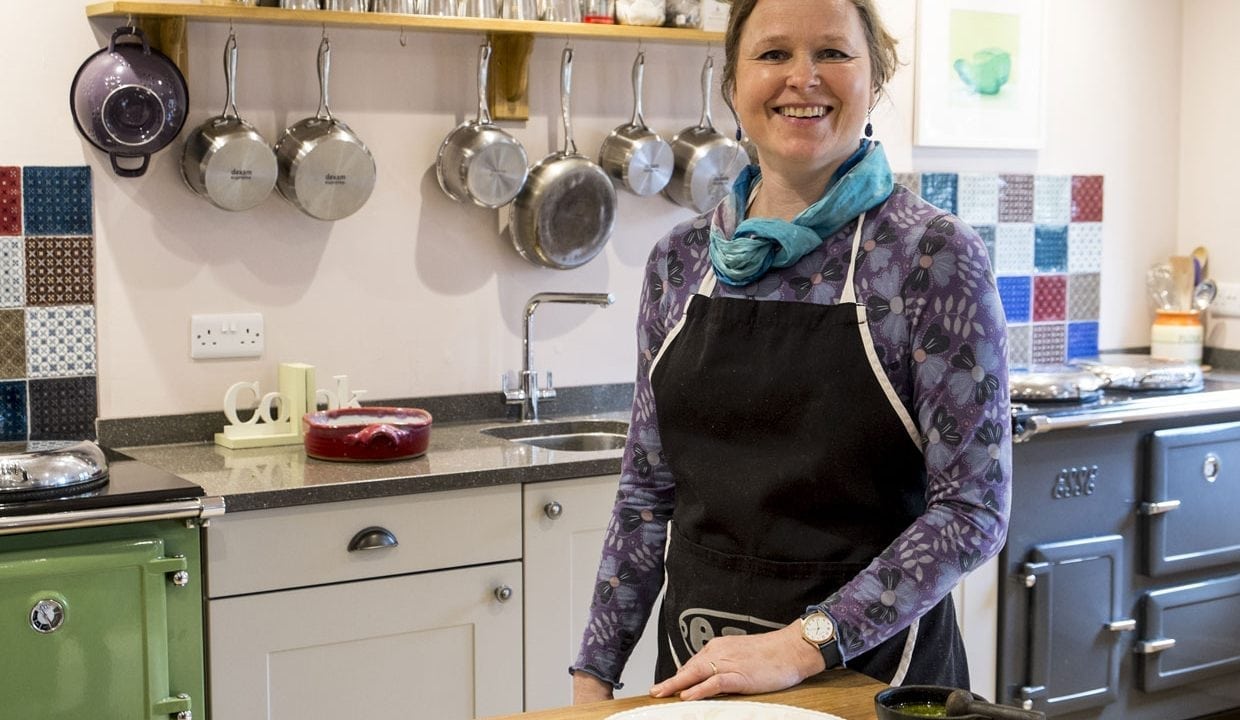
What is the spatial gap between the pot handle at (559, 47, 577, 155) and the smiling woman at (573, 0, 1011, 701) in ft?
5.48

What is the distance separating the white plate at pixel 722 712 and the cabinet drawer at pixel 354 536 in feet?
4.52

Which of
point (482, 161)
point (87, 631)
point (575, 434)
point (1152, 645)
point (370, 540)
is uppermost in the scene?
point (482, 161)

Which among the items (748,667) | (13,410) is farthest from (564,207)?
(748,667)

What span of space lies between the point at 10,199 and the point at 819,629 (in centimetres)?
204

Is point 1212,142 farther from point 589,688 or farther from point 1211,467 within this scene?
point 589,688

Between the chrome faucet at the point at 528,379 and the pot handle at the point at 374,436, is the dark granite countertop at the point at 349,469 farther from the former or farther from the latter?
the chrome faucet at the point at 528,379

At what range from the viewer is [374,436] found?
2.83 m

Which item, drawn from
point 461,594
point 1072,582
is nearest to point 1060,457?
point 1072,582

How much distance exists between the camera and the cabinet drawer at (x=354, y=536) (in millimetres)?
2564

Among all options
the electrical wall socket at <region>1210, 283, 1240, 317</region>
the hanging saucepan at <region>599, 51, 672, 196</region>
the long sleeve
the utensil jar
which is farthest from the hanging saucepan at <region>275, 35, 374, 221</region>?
the electrical wall socket at <region>1210, 283, 1240, 317</region>

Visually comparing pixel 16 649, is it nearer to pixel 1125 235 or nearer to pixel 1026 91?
pixel 1026 91

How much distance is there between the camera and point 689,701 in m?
1.39

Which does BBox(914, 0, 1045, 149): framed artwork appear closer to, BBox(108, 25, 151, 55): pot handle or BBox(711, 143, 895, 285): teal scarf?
BBox(108, 25, 151, 55): pot handle

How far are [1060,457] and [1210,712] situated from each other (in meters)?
0.91
